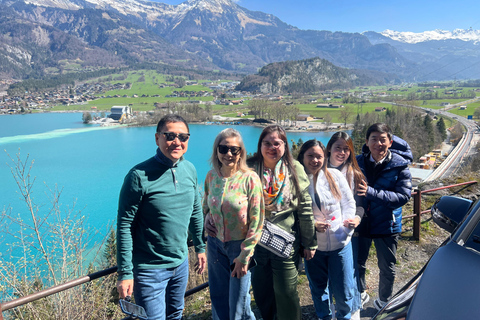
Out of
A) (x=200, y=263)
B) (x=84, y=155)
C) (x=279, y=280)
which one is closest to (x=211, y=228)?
(x=200, y=263)

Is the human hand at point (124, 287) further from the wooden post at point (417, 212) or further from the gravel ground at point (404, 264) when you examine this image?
the wooden post at point (417, 212)

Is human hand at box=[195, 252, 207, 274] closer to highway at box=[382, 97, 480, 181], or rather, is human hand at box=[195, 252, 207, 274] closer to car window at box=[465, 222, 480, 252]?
car window at box=[465, 222, 480, 252]

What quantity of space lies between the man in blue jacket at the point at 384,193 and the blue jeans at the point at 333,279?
0.46 meters

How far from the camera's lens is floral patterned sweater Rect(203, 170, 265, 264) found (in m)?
1.79

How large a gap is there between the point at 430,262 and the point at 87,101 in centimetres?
13287

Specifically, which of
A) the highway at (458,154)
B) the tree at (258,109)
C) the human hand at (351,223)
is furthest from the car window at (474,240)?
the tree at (258,109)

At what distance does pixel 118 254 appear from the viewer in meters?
1.71

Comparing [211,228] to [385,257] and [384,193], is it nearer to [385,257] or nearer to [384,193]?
[384,193]

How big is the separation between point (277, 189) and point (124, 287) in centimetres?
105

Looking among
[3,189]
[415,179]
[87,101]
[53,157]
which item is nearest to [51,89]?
[87,101]

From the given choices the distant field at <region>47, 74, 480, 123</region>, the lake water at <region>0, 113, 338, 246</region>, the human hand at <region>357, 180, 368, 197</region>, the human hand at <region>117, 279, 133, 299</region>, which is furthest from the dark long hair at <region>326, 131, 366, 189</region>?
the distant field at <region>47, 74, 480, 123</region>

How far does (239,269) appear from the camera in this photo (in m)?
1.80

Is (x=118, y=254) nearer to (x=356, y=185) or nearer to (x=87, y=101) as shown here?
(x=356, y=185)

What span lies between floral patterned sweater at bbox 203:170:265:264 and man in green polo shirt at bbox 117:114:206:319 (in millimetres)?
263
